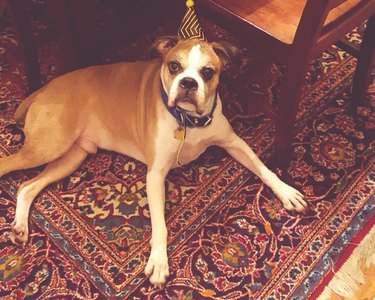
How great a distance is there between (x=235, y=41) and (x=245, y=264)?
1.29 meters

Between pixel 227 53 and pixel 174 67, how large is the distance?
0.71ft

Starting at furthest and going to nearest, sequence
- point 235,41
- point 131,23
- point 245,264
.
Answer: point 235,41 < point 131,23 < point 245,264

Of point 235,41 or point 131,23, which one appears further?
point 235,41

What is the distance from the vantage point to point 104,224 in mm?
1862

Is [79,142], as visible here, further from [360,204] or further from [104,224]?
[360,204]

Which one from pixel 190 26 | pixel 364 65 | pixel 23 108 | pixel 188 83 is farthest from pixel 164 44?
pixel 364 65

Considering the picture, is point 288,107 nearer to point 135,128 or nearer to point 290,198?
point 290,198

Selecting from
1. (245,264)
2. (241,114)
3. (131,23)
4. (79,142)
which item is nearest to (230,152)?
(241,114)

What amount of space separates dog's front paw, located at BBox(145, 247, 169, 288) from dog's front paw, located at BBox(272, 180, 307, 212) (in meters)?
0.53

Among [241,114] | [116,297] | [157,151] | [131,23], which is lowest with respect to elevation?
[116,297]

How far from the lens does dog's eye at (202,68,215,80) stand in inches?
62.4

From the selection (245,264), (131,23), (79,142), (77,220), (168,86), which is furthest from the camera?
(131,23)

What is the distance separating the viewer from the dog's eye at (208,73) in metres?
1.59

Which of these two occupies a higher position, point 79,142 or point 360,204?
point 79,142
